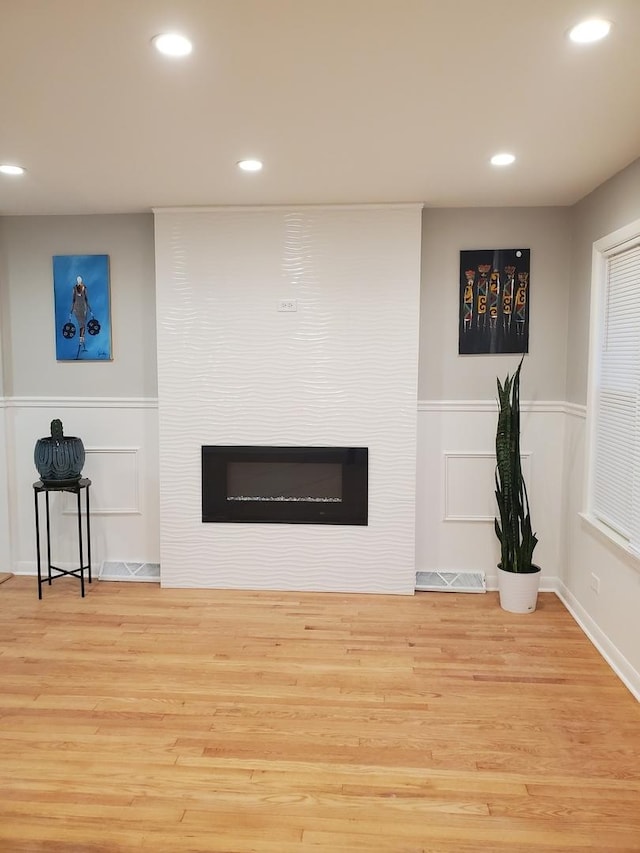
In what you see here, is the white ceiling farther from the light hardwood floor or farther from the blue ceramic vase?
the light hardwood floor

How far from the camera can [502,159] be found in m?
3.06

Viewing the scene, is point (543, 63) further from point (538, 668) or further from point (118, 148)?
point (538, 668)

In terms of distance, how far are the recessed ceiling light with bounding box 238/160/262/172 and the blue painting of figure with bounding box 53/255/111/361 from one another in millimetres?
1510

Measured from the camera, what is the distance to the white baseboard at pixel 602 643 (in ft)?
9.67

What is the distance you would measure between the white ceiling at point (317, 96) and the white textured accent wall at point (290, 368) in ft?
1.31

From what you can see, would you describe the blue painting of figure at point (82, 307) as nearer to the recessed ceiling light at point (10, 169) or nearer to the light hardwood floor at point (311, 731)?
the recessed ceiling light at point (10, 169)

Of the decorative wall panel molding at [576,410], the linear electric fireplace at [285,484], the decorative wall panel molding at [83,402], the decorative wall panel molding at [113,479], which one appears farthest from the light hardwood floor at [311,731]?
the decorative wall panel molding at [83,402]

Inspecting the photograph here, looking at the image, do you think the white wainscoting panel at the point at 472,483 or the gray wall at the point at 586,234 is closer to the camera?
the gray wall at the point at 586,234

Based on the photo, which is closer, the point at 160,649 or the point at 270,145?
the point at 270,145

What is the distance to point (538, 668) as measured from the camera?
316 centimetres

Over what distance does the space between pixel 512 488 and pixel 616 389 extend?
2.84ft

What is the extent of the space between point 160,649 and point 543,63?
311 centimetres

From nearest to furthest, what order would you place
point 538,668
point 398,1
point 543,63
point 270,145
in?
point 398,1 → point 543,63 → point 270,145 → point 538,668

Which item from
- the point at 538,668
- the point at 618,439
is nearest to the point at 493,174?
the point at 618,439
